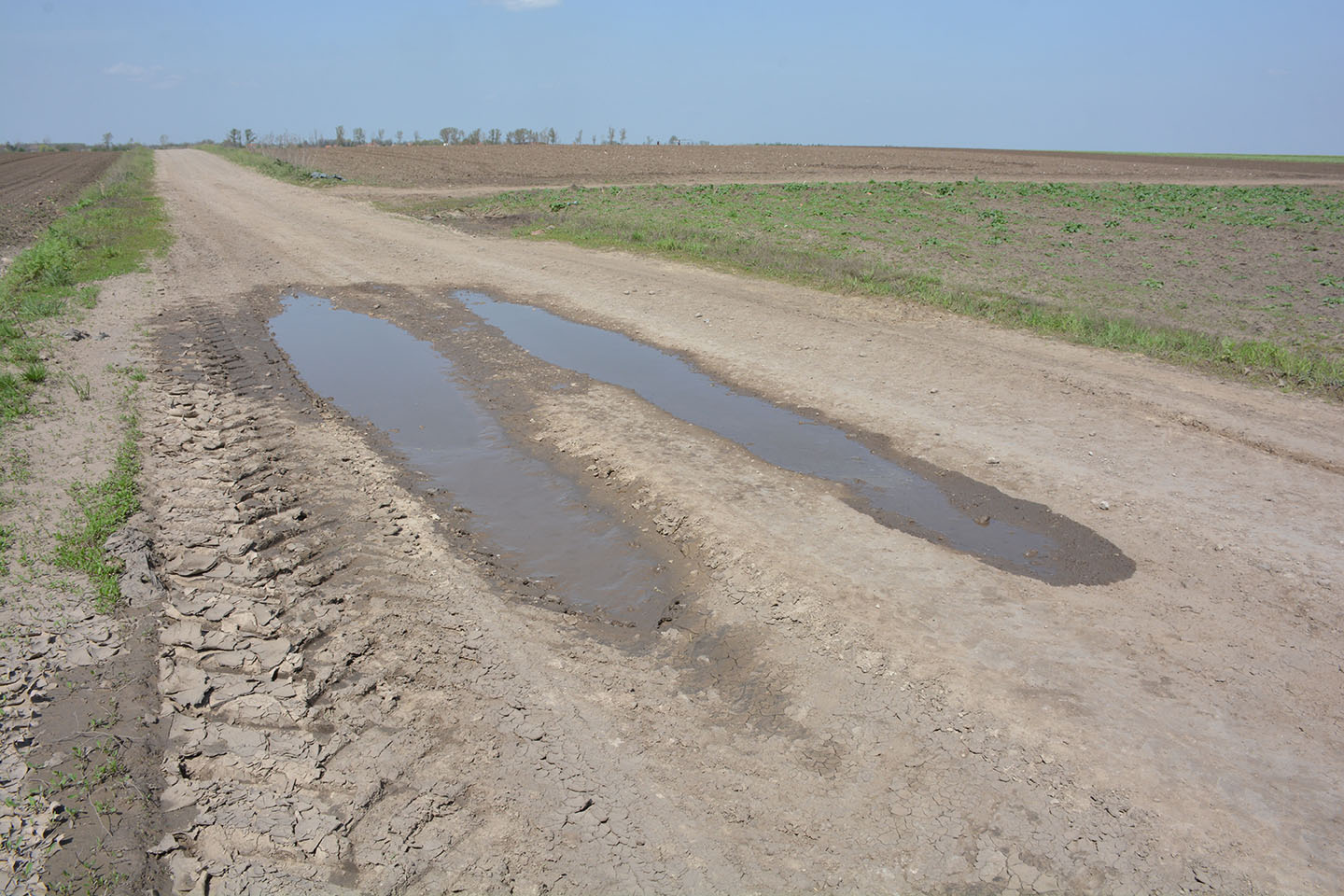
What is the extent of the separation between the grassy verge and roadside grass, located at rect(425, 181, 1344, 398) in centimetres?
857

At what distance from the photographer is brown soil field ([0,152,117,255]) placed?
23.0 m

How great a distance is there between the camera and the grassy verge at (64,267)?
9.79 meters

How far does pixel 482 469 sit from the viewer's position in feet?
26.7

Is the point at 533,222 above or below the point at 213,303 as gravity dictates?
above

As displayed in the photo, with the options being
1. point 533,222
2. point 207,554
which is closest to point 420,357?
point 207,554

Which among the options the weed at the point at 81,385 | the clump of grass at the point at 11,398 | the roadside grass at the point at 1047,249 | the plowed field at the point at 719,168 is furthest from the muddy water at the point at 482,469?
the plowed field at the point at 719,168

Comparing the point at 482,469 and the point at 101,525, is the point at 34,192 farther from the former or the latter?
the point at 482,469

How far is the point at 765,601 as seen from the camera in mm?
5742

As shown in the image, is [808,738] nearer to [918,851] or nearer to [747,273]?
[918,851]

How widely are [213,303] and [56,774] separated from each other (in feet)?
40.2

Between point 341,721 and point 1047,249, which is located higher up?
point 1047,249

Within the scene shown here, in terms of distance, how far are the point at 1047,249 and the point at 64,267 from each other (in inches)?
847

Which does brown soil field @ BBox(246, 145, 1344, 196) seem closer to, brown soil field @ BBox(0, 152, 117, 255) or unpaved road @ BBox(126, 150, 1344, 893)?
brown soil field @ BBox(0, 152, 117, 255)

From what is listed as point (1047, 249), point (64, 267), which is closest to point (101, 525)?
point (64, 267)
